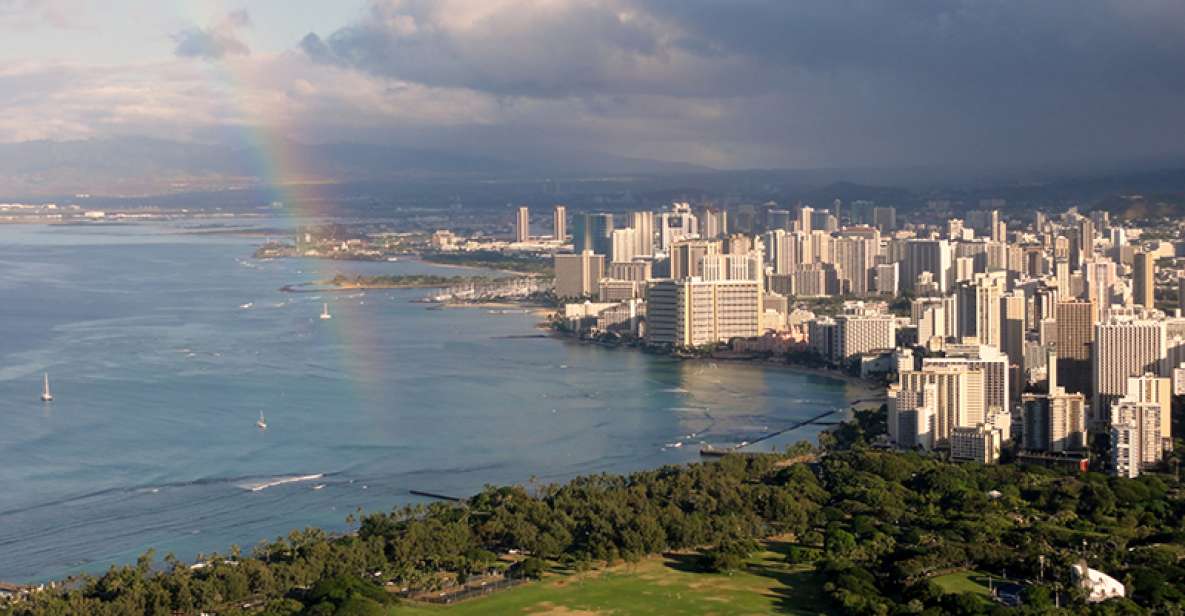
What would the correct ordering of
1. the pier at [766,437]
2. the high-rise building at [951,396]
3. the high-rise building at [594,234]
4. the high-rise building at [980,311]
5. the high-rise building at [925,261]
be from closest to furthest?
the pier at [766,437]
the high-rise building at [951,396]
the high-rise building at [980,311]
the high-rise building at [925,261]
the high-rise building at [594,234]

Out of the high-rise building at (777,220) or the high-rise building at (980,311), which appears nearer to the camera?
the high-rise building at (980,311)

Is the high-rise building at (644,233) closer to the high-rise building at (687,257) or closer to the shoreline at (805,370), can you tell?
the high-rise building at (687,257)

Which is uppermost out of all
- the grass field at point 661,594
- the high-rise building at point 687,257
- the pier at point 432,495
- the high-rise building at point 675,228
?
the high-rise building at point 675,228

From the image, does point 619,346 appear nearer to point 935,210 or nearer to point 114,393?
point 114,393

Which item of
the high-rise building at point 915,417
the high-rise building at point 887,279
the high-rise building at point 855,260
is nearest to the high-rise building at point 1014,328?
the high-rise building at point 915,417

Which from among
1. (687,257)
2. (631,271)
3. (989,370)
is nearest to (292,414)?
(989,370)

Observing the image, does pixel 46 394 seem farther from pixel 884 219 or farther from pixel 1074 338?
pixel 884 219
